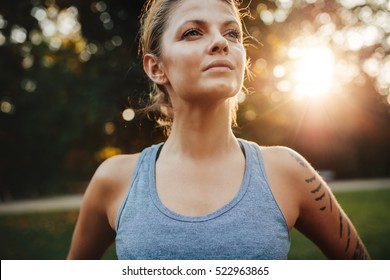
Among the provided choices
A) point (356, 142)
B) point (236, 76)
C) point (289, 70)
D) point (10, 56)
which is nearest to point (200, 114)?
point (236, 76)

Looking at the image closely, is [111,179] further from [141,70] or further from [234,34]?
[141,70]

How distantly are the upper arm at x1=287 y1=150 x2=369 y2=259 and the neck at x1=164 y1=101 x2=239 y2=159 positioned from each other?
0.75 ft

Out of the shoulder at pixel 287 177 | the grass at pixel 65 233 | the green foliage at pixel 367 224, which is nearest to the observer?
the shoulder at pixel 287 177

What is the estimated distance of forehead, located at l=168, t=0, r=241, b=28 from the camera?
1.33m

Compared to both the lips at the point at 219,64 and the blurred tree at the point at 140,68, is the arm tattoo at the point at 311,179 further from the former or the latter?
the blurred tree at the point at 140,68

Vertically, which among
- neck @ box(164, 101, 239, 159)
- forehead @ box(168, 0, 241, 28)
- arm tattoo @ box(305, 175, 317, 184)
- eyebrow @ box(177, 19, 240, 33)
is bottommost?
arm tattoo @ box(305, 175, 317, 184)

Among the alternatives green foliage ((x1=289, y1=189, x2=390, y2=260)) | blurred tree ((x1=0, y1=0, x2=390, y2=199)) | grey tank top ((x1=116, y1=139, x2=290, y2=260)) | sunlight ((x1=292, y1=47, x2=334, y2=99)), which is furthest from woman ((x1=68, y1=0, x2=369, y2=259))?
green foliage ((x1=289, y1=189, x2=390, y2=260))

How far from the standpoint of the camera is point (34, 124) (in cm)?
526

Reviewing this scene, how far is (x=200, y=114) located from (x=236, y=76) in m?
0.19

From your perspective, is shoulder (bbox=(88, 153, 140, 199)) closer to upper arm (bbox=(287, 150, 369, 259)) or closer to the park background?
upper arm (bbox=(287, 150, 369, 259))

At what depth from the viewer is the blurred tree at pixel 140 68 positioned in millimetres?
3094

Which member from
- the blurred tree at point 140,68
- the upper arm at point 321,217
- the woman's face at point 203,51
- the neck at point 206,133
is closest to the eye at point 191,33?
the woman's face at point 203,51

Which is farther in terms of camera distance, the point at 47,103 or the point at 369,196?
the point at 369,196

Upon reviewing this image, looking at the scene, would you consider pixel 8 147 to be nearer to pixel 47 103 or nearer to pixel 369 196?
pixel 47 103
